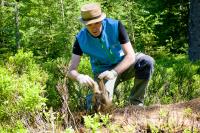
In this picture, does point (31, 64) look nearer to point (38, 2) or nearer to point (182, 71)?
point (182, 71)

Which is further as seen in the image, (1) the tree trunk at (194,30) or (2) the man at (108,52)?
(1) the tree trunk at (194,30)

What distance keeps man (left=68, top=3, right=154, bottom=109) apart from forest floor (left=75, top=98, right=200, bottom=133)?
469 millimetres

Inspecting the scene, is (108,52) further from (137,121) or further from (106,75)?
(137,121)

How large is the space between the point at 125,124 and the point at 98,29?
1.40 metres

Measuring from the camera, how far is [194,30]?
32.7 ft

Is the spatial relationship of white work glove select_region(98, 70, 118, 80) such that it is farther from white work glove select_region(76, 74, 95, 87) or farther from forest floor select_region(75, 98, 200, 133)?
forest floor select_region(75, 98, 200, 133)

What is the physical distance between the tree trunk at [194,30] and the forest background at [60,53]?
249 mm

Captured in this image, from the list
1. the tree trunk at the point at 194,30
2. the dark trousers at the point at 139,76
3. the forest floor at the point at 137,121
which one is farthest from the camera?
the tree trunk at the point at 194,30

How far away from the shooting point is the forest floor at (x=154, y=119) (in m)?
3.84

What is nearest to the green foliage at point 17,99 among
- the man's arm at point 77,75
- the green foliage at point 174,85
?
the man's arm at point 77,75

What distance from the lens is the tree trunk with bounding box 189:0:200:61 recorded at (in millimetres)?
9688

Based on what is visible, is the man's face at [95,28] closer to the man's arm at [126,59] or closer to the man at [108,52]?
the man at [108,52]

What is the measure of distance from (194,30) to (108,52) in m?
5.15

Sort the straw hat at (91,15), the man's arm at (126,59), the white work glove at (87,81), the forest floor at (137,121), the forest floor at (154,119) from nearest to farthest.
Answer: the forest floor at (137,121)
the forest floor at (154,119)
the white work glove at (87,81)
the straw hat at (91,15)
the man's arm at (126,59)
